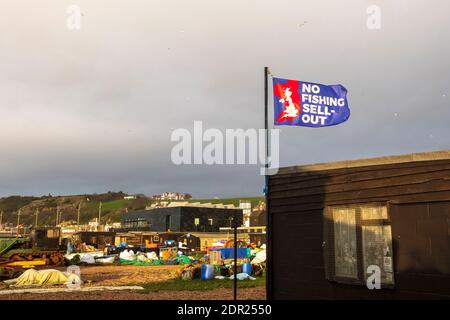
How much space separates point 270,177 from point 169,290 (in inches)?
380

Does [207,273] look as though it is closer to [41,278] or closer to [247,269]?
[247,269]

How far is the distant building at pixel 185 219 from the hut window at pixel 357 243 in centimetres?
6389

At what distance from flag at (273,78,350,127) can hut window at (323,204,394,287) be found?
2653 millimetres

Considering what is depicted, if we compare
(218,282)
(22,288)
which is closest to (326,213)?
(218,282)

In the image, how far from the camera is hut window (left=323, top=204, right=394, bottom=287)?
9383 millimetres

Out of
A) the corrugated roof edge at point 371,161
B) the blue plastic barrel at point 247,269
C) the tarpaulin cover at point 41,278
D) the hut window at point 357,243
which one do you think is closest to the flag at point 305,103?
the corrugated roof edge at point 371,161

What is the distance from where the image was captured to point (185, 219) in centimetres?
7544

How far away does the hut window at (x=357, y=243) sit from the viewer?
30.8 ft

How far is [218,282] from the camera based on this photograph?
70.3 feet

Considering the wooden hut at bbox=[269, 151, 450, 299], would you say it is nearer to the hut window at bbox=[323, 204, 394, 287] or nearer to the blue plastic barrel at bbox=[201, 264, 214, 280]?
the hut window at bbox=[323, 204, 394, 287]

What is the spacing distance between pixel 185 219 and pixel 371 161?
67.4 metres
